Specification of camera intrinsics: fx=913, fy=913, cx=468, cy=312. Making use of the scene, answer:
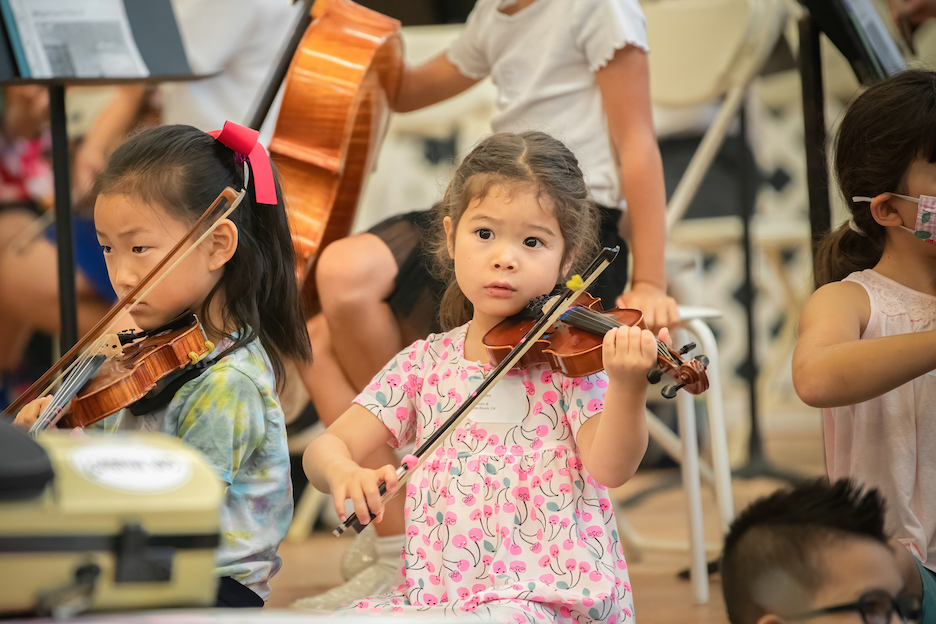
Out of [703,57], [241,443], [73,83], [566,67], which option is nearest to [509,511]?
[241,443]

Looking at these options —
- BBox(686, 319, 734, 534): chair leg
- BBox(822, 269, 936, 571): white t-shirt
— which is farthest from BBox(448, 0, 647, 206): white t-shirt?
BBox(822, 269, 936, 571): white t-shirt

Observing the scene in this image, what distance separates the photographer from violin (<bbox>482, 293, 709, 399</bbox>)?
91 cm

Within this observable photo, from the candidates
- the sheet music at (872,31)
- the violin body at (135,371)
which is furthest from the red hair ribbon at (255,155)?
the sheet music at (872,31)

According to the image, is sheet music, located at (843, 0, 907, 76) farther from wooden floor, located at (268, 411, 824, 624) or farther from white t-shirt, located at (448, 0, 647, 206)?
wooden floor, located at (268, 411, 824, 624)

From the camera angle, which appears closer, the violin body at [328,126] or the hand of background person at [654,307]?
the hand of background person at [654,307]

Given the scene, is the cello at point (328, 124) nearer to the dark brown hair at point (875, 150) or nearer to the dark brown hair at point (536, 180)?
the dark brown hair at point (536, 180)

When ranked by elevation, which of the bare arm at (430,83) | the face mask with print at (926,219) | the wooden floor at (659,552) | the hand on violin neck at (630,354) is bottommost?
the wooden floor at (659,552)

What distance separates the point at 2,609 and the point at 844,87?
11.0ft

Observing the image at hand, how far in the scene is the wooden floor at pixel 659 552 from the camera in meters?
1.49

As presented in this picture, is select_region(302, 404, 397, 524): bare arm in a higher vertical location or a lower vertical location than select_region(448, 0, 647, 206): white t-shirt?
lower

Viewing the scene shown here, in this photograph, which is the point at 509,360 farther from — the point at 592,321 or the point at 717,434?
the point at 717,434

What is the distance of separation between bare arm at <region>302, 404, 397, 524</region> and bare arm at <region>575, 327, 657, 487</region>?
22 cm

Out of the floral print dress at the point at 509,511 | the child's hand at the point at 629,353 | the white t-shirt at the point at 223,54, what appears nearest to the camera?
the child's hand at the point at 629,353

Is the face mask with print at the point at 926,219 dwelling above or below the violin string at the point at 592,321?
above
